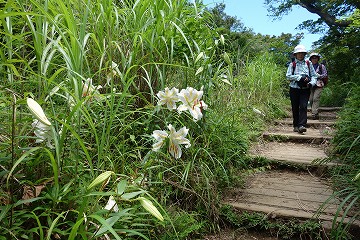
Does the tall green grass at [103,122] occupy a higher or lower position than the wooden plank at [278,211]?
higher

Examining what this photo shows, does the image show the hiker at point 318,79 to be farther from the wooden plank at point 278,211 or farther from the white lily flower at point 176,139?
the white lily flower at point 176,139

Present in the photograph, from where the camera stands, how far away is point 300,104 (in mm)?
4828

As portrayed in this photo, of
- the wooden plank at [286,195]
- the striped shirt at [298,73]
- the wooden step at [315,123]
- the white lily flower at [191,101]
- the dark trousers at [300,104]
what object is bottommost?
the wooden plank at [286,195]

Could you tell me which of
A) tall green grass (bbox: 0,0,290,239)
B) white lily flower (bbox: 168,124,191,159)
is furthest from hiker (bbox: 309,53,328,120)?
white lily flower (bbox: 168,124,191,159)

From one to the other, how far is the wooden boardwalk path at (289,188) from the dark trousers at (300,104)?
56 centimetres

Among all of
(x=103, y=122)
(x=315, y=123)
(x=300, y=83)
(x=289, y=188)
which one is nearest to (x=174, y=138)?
(x=103, y=122)

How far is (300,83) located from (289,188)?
243cm

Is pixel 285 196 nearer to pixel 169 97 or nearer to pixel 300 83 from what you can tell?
pixel 169 97

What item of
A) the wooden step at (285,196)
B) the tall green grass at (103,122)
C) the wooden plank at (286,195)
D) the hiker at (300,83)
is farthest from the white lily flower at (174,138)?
the hiker at (300,83)

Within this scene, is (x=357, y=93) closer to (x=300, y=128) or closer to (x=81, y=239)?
(x=300, y=128)

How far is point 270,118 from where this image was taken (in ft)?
17.6

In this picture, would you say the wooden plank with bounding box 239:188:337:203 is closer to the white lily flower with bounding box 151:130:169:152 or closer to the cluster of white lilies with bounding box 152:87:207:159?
the cluster of white lilies with bounding box 152:87:207:159

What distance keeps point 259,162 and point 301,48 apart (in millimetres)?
2340

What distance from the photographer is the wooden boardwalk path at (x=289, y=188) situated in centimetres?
229
